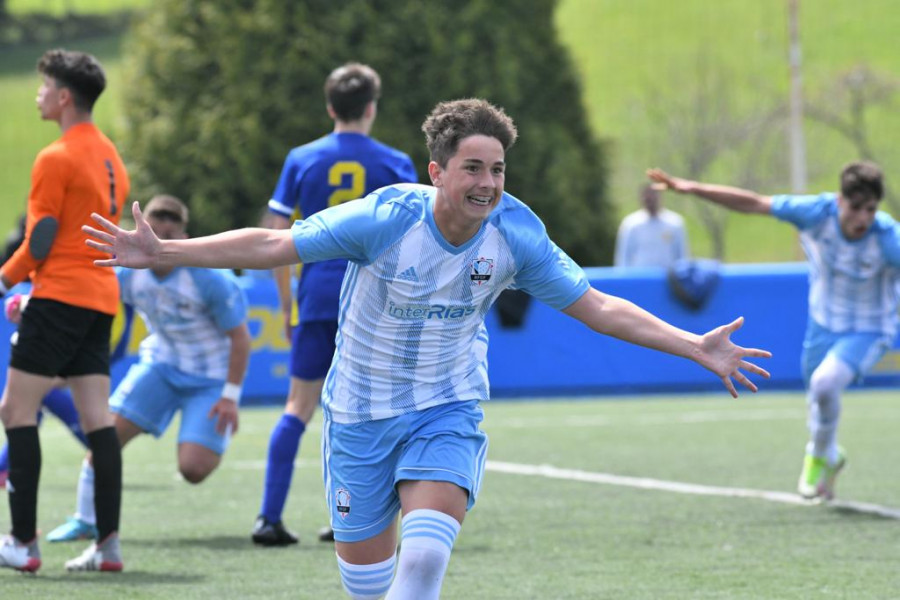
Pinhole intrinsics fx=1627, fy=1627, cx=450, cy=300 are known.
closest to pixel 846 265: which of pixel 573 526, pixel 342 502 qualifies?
pixel 573 526

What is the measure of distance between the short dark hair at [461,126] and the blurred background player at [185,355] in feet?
10.9

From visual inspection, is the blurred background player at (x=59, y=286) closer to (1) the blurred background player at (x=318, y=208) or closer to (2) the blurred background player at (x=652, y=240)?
(1) the blurred background player at (x=318, y=208)

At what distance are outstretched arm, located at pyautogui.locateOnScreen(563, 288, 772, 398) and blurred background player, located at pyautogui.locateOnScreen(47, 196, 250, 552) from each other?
328 centimetres

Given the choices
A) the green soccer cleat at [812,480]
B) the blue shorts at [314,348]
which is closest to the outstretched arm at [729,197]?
the green soccer cleat at [812,480]

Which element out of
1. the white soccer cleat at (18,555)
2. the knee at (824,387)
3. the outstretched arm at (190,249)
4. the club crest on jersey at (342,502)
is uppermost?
the outstretched arm at (190,249)

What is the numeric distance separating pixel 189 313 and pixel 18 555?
6.75ft

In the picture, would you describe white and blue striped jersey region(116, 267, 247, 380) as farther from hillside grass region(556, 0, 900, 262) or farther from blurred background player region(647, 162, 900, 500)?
hillside grass region(556, 0, 900, 262)

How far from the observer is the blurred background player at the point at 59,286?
678cm

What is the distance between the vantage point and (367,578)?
5355 mm

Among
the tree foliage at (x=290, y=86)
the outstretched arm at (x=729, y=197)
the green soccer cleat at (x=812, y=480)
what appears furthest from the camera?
the tree foliage at (x=290, y=86)

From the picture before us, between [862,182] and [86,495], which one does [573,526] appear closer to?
[86,495]

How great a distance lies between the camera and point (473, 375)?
17.9 ft

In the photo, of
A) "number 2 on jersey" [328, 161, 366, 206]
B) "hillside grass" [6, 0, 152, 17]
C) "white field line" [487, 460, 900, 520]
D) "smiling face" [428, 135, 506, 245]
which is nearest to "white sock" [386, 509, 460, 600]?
"smiling face" [428, 135, 506, 245]

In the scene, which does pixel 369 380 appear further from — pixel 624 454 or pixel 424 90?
pixel 424 90
